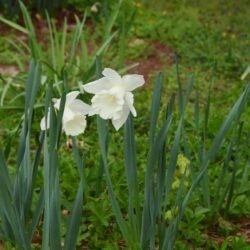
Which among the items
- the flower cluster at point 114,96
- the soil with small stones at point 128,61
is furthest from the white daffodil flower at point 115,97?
the soil with small stones at point 128,61

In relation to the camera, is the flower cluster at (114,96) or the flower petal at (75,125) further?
the flower petal at (75,125)

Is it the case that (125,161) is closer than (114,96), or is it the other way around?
(114,96)

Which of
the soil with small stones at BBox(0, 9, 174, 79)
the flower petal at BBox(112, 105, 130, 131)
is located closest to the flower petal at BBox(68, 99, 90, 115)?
the flower petal at BBox(112, 105, 130, 131)

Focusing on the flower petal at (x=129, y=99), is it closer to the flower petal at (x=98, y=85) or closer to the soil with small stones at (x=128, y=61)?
the flower petal at (x=98, y=85)

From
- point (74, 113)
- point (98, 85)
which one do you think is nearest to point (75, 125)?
point (74, 113)

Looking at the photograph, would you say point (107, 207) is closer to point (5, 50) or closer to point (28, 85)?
point (28, 85)

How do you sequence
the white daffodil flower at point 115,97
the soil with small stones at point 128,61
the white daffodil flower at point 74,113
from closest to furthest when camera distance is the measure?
the white daffodil flower at point 115,97, the white daffodil flower at point 74,113, the soil with small stones at point 128,61

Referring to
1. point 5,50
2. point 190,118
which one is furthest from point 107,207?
point 5,50

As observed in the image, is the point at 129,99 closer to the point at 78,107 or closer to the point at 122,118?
the point at 122,118
